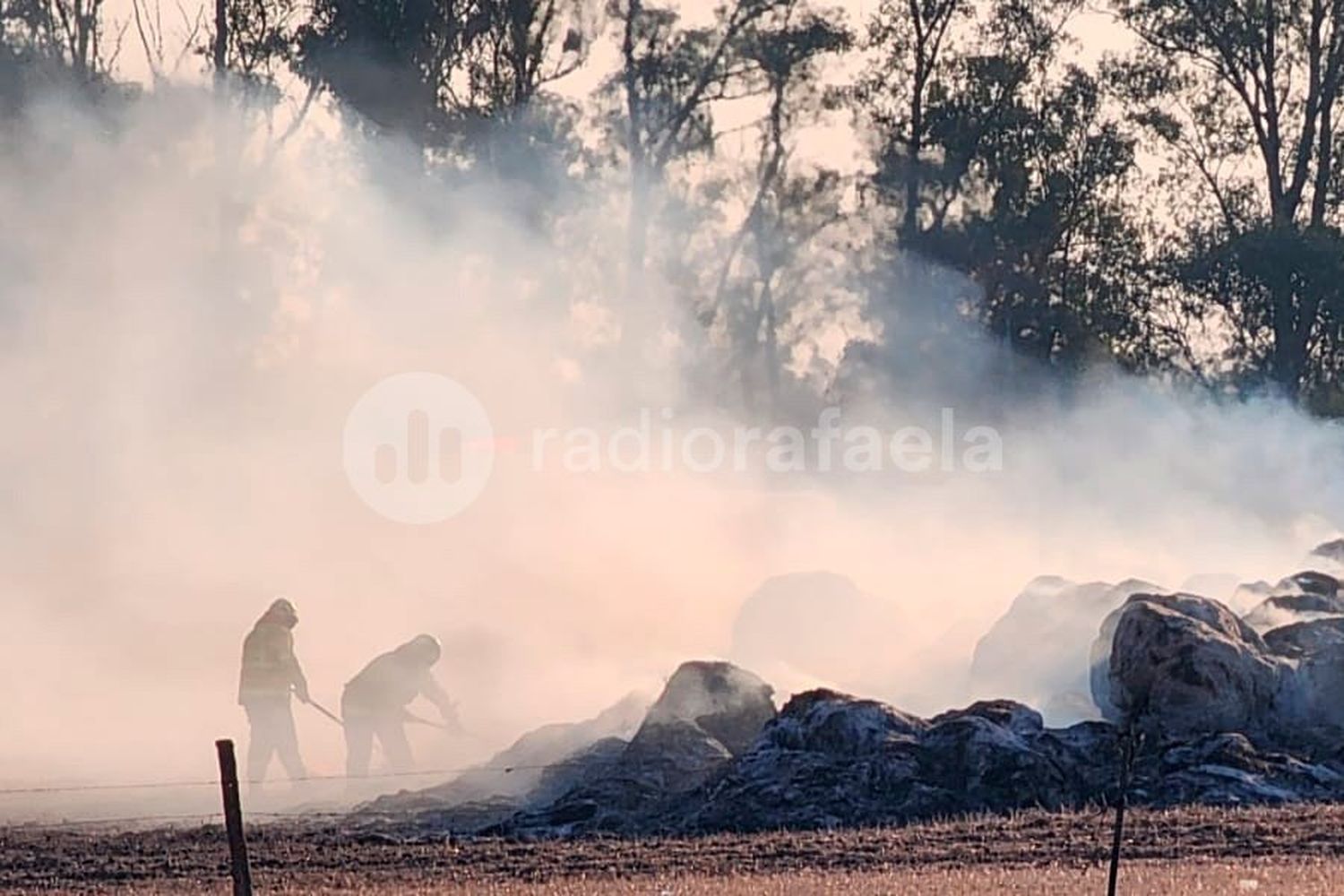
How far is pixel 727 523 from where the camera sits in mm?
48438

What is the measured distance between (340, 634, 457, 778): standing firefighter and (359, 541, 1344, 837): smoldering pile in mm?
1263

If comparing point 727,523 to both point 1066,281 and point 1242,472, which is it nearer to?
point 1242,472

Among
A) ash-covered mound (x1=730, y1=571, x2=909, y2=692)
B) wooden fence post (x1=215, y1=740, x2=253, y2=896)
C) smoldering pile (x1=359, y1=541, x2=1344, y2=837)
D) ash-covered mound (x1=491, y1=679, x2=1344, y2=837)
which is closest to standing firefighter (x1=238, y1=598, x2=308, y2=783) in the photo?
smoldering pile (x1=359, y1=541, x2=1344, y2=837)

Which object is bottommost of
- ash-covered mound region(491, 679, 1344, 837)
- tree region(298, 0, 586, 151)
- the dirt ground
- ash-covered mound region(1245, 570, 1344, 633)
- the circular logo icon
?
the dirt ground

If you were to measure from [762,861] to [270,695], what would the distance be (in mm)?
9948

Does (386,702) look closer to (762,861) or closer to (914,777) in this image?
A: (914,777)

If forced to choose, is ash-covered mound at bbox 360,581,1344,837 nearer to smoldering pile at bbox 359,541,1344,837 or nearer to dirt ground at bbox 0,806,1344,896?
smoldering pile at bbox 359,541,1344,837

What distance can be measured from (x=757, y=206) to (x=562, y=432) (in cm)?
1318

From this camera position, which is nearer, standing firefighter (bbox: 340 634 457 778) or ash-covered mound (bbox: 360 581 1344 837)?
ash-covered mound (bbox: 360 581 1344 837)

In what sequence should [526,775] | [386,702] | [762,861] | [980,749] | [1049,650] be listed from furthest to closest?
1. [1049,650]
2. [386,702]
3. [526,775]
4. [980,749]
5. [762,861]

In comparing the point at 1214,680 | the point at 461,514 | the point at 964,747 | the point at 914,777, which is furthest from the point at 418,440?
→ the point at 914,777

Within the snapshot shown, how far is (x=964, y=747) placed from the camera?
26922 mm

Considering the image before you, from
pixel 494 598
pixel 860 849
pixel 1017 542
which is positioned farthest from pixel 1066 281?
pixel 860 849

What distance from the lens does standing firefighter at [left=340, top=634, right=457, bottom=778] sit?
31.8 m
